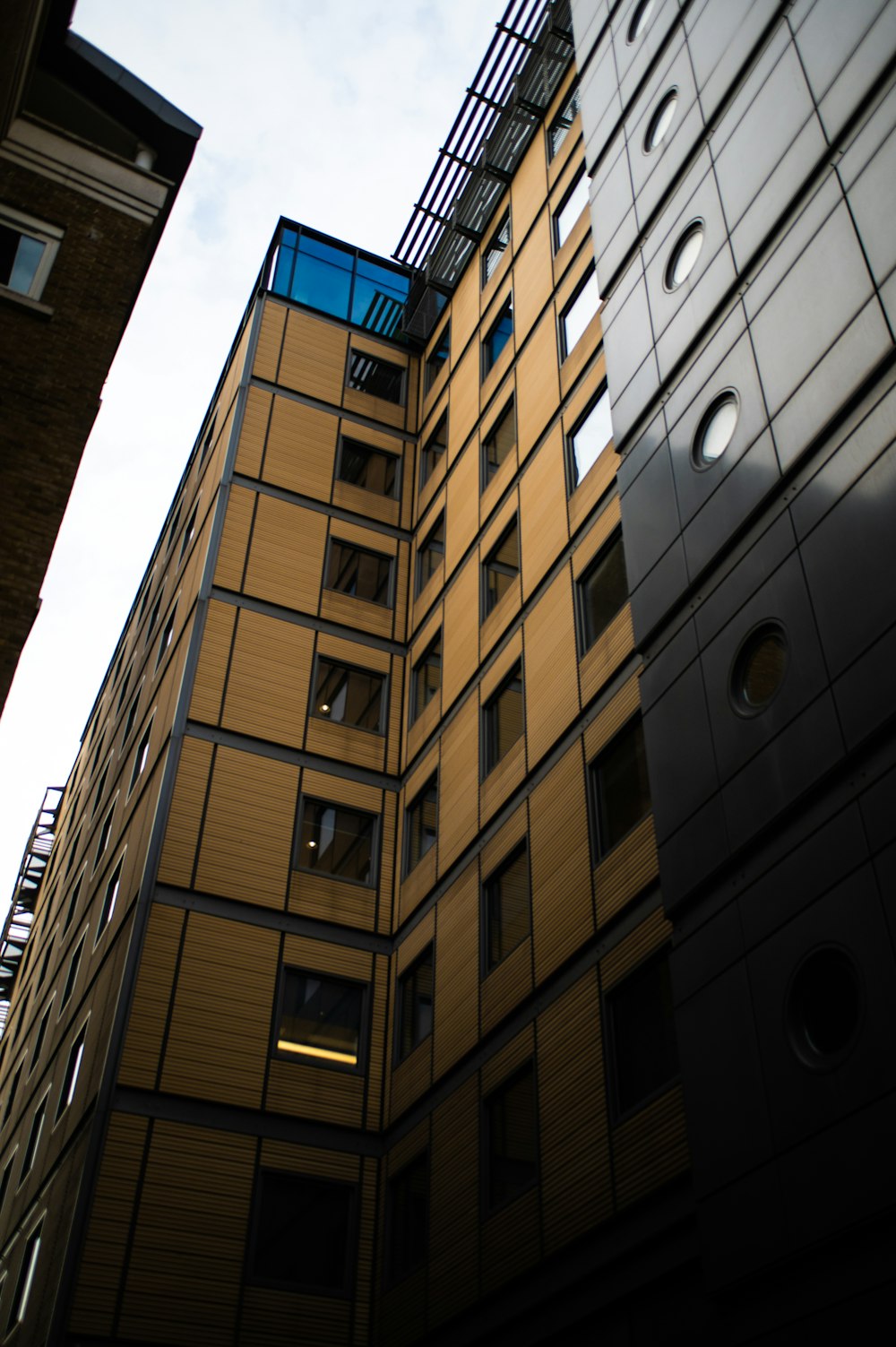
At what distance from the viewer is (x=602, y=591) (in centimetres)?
2233

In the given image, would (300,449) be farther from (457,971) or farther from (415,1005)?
(457,971)

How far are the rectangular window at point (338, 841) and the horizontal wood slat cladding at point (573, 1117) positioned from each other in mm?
8742

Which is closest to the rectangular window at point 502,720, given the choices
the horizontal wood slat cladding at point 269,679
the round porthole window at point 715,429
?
the horizontal wood slat cladding at point 269,679

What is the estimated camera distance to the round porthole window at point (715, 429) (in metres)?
17.0

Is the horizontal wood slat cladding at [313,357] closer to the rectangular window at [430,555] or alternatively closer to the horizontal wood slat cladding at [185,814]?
the rectangular window at [430,555]

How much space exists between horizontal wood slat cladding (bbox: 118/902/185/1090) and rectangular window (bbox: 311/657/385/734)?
656 cm

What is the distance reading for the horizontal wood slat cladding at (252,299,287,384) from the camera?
3534cm

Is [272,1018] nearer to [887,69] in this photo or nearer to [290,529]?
[290,529]

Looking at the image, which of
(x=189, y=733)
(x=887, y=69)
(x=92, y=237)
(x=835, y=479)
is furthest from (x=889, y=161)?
(x=189, y=733)

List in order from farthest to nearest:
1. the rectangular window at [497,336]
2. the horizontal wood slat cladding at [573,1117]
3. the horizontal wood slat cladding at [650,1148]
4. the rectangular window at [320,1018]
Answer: the rectangular window at [497,336], the rectangular window at [320,1018], the horizontal wood slat cladding at [573,1117], the horizontal wood slat cladding at [650,1148]

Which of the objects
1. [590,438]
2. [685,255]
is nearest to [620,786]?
[590,438]

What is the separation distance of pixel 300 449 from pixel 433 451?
398 cm

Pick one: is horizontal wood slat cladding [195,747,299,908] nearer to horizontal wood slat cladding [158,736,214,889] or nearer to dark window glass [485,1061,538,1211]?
horizontal wood slat cladding [158,736,214,889]

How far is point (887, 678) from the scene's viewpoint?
1265 centimetres
